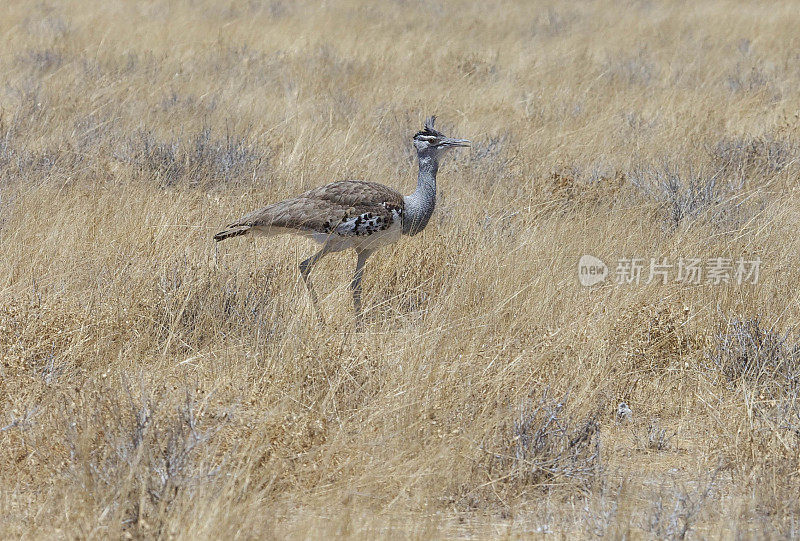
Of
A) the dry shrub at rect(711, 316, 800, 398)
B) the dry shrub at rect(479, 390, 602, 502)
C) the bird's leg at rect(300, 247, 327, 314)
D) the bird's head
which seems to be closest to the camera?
the dry shrub at rect(479, 390, 602, 502)

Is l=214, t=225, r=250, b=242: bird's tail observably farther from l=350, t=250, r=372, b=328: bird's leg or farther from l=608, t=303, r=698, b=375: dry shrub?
l=608, t=303, r=698, b=375: dry shrub

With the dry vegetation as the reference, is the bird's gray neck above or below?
above

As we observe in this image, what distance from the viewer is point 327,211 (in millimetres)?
5094

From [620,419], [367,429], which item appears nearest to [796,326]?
[620,419]

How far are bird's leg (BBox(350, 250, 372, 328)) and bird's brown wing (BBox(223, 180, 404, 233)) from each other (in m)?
0.30

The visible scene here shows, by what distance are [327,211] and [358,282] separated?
44cm

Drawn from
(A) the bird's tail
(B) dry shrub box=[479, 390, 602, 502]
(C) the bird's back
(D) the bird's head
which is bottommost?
(B) dry shrub box=[479, 390, 602, 502]

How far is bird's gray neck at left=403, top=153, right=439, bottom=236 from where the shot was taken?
5.30 metres

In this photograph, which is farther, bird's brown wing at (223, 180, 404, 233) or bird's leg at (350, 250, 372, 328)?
bird's brown wing at (223, 180, 404, 233)

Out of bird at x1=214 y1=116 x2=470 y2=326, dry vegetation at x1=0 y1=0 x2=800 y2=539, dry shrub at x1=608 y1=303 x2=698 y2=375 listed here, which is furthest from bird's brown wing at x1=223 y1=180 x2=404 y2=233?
dry shrub at x1=608 y1=303 x2=698 y2=375

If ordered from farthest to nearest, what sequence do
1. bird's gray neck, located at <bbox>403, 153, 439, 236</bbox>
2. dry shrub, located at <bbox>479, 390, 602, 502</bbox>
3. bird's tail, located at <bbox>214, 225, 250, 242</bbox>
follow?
bird's gray neck, located at <bbox>403, 153, 439, 236</bbox> < bird's tail, located at <bbox>214, 225, 250, 242</bbox> < dry shrub, located at <bbox>479, 390, 602, 502</bbox>

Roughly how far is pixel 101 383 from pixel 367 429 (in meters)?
1.08

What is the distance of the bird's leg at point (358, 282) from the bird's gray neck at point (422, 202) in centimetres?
27

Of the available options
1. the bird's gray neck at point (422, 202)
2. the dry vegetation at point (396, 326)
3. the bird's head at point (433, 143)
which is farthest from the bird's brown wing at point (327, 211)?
the bird's head at point (433, 143)
